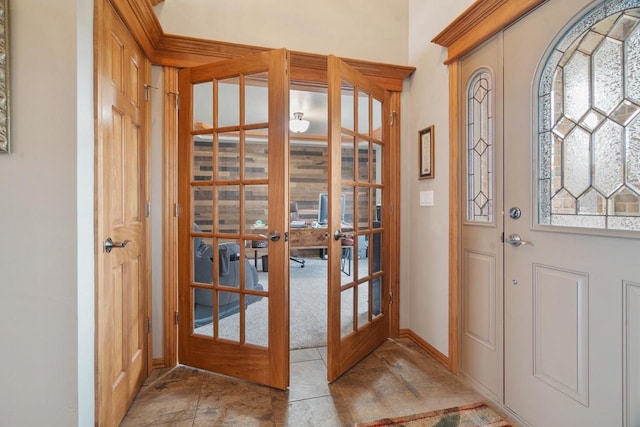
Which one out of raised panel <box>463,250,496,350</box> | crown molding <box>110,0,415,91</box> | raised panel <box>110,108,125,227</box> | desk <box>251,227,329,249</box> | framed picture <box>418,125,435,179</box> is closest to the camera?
raised panel <box>110,108,125,227</box>

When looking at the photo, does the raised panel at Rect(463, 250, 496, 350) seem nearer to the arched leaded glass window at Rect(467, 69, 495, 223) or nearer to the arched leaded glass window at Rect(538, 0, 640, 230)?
the arched leaded glass window at Rect(467, 69, 495, 223)

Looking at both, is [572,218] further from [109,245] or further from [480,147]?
[109,245]

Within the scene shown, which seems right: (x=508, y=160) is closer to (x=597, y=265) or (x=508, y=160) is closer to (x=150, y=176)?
(x=597, y=265)

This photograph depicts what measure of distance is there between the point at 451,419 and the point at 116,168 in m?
→ 2.15

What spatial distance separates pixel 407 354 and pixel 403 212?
1106 mm

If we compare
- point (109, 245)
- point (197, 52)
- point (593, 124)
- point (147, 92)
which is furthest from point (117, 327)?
point (593, 124)

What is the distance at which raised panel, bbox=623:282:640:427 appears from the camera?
113 centimetres

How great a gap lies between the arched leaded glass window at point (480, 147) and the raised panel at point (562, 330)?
49 cm

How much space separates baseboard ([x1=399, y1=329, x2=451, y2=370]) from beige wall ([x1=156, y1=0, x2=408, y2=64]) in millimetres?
2269

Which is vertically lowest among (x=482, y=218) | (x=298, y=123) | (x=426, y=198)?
(x=482, y=218)

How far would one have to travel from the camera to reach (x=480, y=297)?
1.89m

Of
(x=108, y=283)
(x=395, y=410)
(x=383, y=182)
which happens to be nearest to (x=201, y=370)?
(x=108, y=283)

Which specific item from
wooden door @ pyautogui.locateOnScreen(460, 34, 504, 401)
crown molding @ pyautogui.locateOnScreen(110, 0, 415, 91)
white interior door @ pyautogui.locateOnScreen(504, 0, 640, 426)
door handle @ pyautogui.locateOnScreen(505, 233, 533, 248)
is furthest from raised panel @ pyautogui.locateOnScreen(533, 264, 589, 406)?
crown molding @ pyautogui.locateOnScreen(110, 0, 415, 91)

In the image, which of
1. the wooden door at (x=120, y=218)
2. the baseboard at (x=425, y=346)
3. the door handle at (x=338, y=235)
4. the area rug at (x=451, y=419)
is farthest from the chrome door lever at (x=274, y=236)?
the baseboard at (x=425, y=346)
